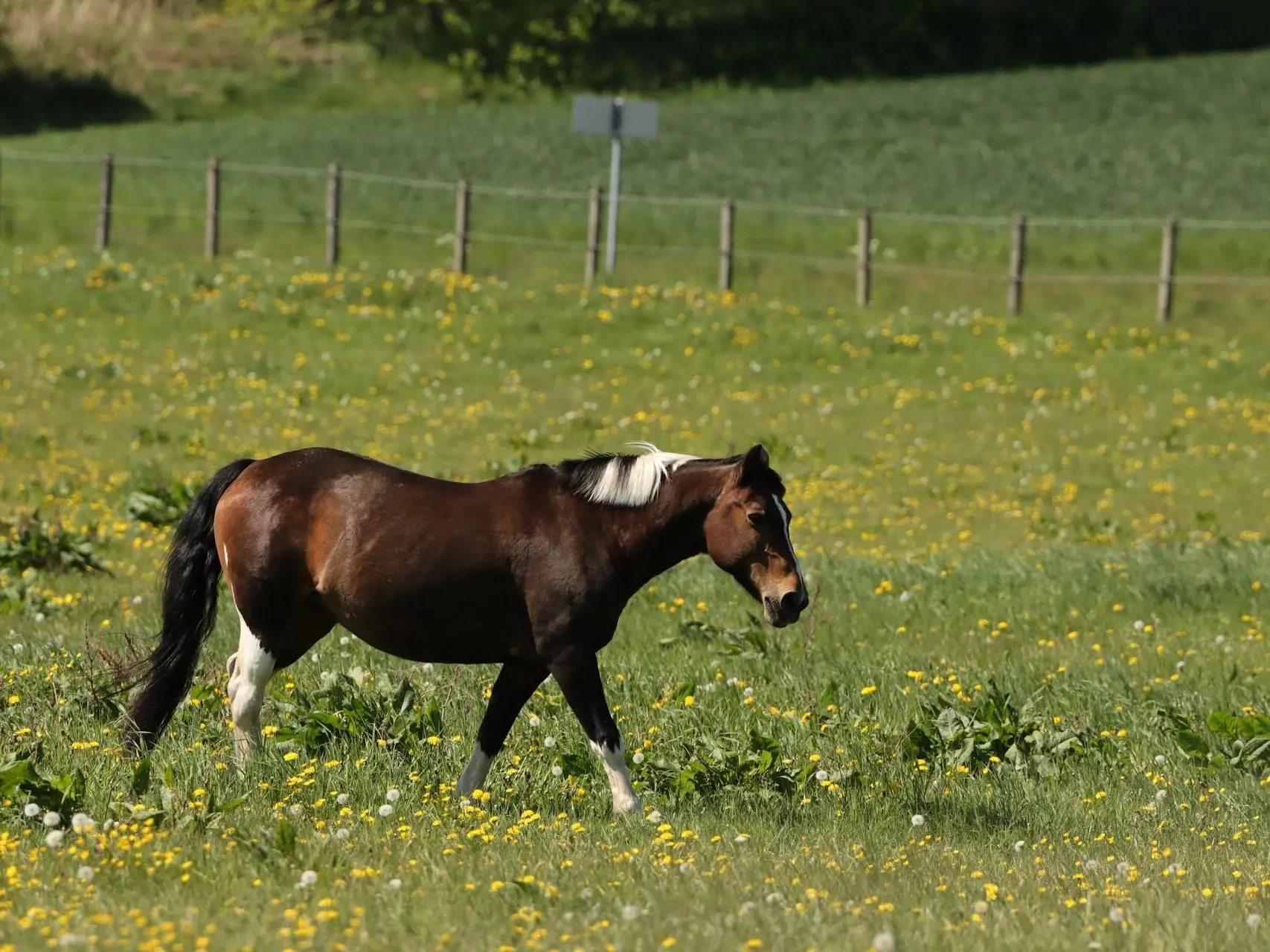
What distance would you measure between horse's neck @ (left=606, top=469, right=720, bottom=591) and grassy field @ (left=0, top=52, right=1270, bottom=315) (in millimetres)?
22038

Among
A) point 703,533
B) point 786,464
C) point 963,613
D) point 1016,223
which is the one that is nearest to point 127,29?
point 1016,223

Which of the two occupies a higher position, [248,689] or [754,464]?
[754,464]

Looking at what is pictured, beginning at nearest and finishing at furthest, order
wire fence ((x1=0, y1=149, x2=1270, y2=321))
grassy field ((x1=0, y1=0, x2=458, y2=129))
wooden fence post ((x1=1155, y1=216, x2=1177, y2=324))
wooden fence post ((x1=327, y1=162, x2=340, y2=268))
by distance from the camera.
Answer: wooden fence post ((x1=1155, y1=216, x2=1177, y2=324)) → wooden fence post ((x1=327, y1=162, x2=340, y2=268)) → wire fence ((x1=0, y1=149, x2=1270, y2=321)) → grassy field ((x1=0, y1=0, x2=458, y2=129))

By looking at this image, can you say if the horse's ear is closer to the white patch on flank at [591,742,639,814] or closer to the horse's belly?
the horse's belly

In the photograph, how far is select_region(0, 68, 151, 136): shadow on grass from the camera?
156 ft

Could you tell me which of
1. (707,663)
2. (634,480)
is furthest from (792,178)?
Answer: (634,480)

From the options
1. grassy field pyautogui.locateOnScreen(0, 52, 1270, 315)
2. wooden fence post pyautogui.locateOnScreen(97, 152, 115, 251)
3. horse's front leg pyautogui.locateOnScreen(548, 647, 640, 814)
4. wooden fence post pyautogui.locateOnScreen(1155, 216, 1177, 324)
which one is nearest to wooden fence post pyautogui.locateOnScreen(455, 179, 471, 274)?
grassy field pyautogui.locateOnScreen(0, 52, 1270, 315)

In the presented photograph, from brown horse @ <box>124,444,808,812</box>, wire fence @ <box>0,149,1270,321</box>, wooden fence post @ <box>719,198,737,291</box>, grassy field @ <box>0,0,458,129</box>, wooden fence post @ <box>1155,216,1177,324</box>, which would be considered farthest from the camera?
grassy field @ <box>0,0,458,129</box>

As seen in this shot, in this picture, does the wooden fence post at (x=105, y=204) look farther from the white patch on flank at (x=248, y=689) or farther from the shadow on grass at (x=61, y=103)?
the white patch on flank at (x=248, y=689)

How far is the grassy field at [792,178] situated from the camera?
110 feet

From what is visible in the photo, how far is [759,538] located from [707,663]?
11.5 feet

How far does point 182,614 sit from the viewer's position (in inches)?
346

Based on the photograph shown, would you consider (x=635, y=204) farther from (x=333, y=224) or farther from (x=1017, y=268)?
(x=1017, y=268)

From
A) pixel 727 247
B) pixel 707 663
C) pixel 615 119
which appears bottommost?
pixel 707 663
